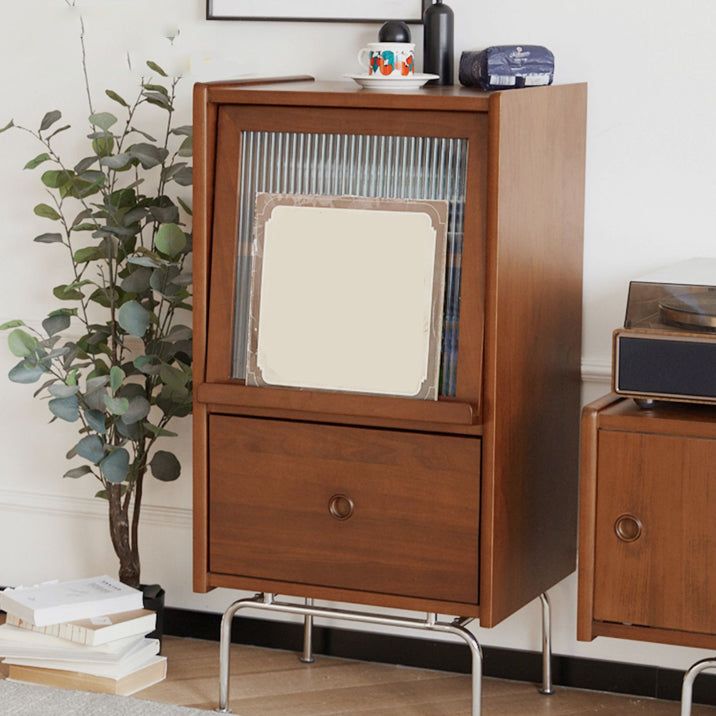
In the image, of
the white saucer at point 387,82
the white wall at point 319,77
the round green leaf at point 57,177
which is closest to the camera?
the white saucer at point 387,82

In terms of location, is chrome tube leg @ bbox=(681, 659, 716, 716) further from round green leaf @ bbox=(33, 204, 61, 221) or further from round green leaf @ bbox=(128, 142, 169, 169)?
round green leaf @ bbox=(33, 204, 61, 221)

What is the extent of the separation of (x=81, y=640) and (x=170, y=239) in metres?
0.80

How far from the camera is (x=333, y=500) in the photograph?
83.6 inches

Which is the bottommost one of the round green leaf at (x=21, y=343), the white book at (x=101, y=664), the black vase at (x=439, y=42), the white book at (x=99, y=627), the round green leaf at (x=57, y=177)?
the white book at (x=101, y=664)

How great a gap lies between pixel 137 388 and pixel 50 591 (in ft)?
1.47

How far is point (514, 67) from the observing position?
2.16m

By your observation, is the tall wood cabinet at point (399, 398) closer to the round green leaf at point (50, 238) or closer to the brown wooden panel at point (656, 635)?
the brown wooden panel at point (656, 635)

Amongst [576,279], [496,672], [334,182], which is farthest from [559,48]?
[496,672]

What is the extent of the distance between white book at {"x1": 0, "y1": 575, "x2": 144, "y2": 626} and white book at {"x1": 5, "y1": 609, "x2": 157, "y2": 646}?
0.5 inches

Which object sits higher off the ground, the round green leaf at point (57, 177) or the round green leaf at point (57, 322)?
the round green leaf at point (57, 177)

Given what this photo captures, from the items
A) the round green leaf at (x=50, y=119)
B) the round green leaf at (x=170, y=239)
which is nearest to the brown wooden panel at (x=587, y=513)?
the round green leaf at (x=170, y=239)

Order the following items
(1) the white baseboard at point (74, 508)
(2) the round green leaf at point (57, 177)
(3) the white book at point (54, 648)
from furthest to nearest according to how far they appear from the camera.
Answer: (1) the white baseboard at point (74, 508), (2) the round green leaf at point (57, 177), (3) the white book at point (54, 648)

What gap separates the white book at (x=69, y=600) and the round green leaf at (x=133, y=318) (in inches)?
20.9

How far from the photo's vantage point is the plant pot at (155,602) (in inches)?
103
